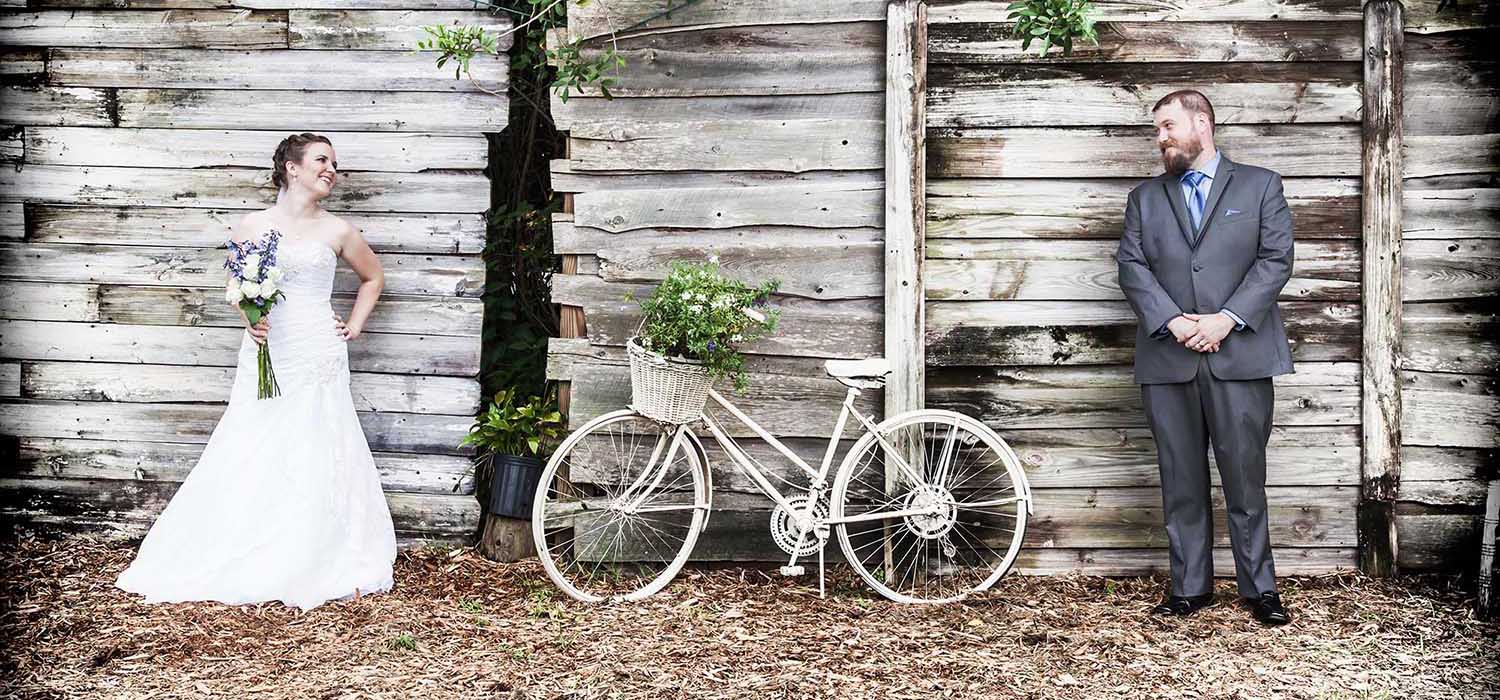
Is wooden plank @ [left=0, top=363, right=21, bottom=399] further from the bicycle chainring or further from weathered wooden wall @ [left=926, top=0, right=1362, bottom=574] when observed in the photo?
weathered wooden wall @ [left=926, top=0, right=1362, bottom=574]

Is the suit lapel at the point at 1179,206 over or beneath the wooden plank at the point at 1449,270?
over

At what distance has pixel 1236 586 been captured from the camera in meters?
5.03

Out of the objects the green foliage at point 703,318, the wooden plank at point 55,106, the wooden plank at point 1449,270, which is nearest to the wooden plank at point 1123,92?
the wooden plank at point 1449,270

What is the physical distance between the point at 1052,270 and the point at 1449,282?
5.94 ft

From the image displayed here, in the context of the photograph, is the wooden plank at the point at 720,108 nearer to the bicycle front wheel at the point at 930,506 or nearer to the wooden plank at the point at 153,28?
the bicycle front wheel at the point at 930,506

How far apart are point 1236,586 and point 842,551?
1787 millimetres

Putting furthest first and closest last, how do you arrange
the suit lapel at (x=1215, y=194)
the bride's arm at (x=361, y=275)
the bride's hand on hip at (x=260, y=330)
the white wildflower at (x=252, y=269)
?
the bride's arm at (x=361, y=275) < the bride's hand on hip at (x=260, y=330) < the white wildflower at (x=252, y=269) < the suit lapel at (x=1215, y=194)

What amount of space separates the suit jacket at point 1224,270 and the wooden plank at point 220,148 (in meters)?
3.19

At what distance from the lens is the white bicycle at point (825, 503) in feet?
15.8

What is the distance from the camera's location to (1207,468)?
4797mm

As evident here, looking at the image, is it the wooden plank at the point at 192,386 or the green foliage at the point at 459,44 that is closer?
the green foliage at the point at 459,44

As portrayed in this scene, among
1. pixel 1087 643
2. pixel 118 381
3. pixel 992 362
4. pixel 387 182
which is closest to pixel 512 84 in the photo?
pixel 387 182

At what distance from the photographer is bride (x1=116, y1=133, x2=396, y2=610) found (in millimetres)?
4895

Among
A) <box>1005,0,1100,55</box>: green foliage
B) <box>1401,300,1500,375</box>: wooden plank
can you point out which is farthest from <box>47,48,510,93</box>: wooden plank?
<box>1401,300,1500,375</box>: wooden plank
